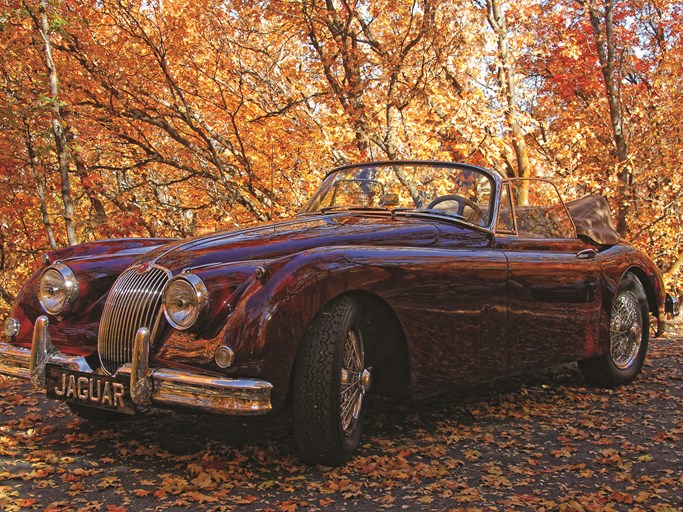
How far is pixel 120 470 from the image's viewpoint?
3.54 meters

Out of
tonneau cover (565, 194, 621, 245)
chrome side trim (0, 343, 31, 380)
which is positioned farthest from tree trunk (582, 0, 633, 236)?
chrome side trim (0, 343, 31, 380)

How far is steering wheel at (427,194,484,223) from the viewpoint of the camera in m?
5.00

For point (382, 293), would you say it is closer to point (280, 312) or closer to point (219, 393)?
point (280, 312)

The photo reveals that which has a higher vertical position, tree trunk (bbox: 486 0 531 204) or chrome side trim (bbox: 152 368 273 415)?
tree trunk (bbox: 486 0 531 204)

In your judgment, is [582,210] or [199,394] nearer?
[199,394]

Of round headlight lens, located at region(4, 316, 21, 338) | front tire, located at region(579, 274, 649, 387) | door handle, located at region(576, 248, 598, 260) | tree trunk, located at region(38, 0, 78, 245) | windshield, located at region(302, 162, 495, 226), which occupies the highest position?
tree trunk, located at region(38, 0, 78, 245)

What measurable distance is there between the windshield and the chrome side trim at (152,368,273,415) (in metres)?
2.04

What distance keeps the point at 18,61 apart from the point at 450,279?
8.41 meters

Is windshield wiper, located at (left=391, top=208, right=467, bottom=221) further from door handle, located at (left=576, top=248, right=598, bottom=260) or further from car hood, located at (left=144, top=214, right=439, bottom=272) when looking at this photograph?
door handle, located at (left=576, top=248, right=598, bottom=260)

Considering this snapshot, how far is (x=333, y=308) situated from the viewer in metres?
3.55

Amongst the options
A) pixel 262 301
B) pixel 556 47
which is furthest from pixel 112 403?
pixel 556 47

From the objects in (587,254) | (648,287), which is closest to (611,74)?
(648,287)

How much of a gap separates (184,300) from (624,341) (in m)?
4.17

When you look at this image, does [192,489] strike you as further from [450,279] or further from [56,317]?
[450,279]
